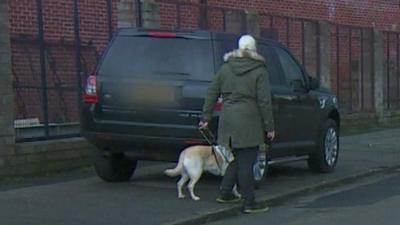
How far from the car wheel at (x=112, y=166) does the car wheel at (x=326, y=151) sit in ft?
9.07

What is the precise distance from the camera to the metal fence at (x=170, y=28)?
12.2 meters

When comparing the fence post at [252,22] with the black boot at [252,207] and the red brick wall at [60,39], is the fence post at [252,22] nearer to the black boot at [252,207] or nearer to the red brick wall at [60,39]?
the red brick wall at [60,39]

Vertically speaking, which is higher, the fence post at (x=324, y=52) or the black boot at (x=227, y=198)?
the fence post at (x=324, y=52)

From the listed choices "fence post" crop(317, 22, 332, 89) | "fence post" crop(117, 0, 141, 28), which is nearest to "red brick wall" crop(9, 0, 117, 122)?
"fence post" crop(117, 0, 141, 28)

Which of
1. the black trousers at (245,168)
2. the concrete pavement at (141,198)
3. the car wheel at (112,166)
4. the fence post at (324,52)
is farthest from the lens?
the fence post at (324,52)

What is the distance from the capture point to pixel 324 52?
63.2ft

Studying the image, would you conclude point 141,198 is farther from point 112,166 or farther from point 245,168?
point 245,168

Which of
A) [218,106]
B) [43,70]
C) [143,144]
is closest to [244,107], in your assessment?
[218,106]

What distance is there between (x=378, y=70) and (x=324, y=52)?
276 centimetres

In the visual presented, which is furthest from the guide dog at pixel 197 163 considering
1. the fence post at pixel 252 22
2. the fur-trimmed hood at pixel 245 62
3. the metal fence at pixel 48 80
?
the fence post at pixel 252 22

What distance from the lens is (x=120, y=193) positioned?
1025cm

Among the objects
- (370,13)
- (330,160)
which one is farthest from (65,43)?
(370,13)

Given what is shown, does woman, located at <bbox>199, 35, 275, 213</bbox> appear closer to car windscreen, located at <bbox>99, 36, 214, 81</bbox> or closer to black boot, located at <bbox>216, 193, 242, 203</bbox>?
black boot, located at <bbox>216, 193, 242, 203</bbox>

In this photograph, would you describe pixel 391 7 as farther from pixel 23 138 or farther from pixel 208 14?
pixel 23 138
